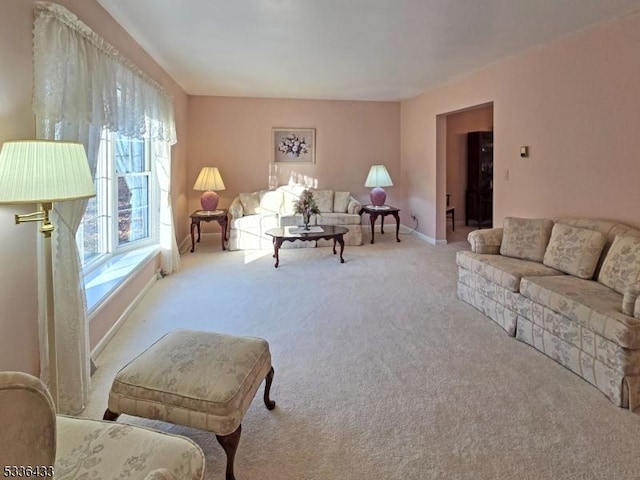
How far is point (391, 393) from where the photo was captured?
2410 millimetres

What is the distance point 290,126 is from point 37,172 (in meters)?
6.26

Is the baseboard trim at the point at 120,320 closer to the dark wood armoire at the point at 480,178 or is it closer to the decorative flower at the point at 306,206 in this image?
the decorative flower at the point at 306,206

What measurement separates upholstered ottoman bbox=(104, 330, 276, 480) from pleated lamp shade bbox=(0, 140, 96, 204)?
0.81m

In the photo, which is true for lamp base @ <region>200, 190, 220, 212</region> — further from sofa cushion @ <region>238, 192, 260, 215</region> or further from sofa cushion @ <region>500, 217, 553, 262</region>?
sofa cushion @ <region>500, 217, 553, 262</region>

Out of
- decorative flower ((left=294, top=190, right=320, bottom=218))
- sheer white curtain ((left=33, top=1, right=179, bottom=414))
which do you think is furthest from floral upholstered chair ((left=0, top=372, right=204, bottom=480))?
decorative flower ((left=294, top=190, right=320, bottom=218))

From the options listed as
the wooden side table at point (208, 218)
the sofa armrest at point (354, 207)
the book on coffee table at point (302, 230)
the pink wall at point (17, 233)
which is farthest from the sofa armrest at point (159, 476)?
the sofa armrest at point (354, 207)

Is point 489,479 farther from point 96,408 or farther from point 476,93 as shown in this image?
point 476,93

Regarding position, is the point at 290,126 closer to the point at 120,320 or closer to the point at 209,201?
the point at 209,201

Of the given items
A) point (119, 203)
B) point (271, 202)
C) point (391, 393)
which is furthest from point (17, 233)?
point (271, 202)

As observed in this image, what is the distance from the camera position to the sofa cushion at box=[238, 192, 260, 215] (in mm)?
7000

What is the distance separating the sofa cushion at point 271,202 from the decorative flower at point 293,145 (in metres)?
0.97

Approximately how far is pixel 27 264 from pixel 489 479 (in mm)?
2370

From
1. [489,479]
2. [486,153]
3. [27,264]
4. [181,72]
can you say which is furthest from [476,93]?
[27,264]

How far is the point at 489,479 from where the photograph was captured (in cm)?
174
